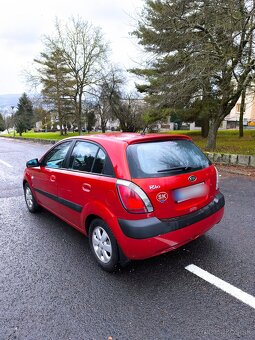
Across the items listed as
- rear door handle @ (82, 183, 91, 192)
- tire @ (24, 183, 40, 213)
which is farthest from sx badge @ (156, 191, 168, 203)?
tire @ (24, 183, 40, 213)

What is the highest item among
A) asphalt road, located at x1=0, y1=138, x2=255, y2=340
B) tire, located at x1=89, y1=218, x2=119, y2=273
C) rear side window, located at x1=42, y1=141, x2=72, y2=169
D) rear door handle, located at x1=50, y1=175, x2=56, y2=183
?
rear side window, located at x1=42, y1=141, x2=72, y2=169

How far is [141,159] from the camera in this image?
2889mm

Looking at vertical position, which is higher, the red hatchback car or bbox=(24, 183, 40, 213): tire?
the red hatchback car

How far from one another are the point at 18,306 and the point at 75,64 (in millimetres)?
26612

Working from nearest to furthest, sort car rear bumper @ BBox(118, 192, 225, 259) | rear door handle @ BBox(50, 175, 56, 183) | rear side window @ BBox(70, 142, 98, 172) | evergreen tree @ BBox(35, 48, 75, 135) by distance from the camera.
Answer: car rear bumper @ BBox(118, 192, 225, 259) → rear side window @ BBox(70, 142, 98, 172) → rear door handle @ BBox(50, 175, 56, 183) → evergreen tree @ BBox(35, 48, 75, 135)

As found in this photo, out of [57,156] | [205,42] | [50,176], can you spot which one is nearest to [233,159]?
[205,42]

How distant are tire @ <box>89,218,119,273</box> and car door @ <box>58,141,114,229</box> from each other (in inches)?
11.0

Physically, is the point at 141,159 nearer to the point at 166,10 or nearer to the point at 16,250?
the point at 16,250

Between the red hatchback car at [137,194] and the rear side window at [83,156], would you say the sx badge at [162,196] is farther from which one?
the rear side window at [83,156]

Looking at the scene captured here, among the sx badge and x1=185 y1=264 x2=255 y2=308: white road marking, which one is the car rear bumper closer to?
the sx badge

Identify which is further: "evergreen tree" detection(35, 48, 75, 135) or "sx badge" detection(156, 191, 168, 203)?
"evergreen tree" detection(35, 48, 75, 135)

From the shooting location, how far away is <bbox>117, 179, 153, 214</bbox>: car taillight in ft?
8.72

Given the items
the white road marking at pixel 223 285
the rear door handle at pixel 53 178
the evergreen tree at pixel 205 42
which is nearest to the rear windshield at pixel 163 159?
the white road marking at pixel 223 285

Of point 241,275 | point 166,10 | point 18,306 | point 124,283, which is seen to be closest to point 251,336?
point 241,275
